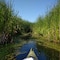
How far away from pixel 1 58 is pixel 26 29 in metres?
114

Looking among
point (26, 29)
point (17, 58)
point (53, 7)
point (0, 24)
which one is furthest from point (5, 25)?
point (26, 29)

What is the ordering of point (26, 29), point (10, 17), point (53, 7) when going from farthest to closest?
point (26, 29) → point (53, 7) → point (10, 17)

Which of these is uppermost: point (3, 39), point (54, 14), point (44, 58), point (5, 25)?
point (54, 14)

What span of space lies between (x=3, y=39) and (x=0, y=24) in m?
4.11

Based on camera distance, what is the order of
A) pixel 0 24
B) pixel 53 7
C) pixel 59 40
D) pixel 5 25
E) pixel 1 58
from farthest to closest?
1. pixel 53 7
2. pixel 59 40
3. pixel 5 25
4. pixel 0 24
5. pixel 1 58

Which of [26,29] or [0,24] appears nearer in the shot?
[0,24]

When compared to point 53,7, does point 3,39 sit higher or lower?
lower

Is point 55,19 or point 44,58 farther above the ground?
point 55,19

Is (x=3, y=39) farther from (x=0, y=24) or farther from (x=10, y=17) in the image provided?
(x=10, y=17)

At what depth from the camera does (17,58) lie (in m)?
29.0

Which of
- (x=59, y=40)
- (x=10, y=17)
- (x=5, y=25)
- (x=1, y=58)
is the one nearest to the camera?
(x=1, y=58)

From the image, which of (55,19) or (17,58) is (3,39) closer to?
(17,58)

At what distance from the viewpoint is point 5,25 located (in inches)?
1839

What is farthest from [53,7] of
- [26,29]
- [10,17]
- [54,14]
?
[26,29]
